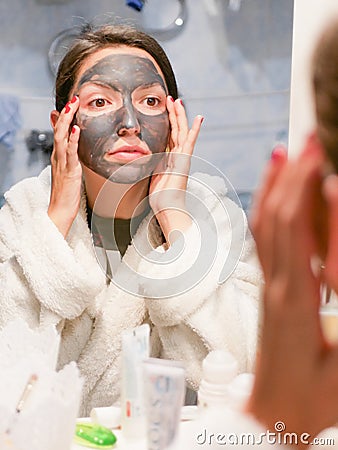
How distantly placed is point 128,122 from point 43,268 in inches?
8.9

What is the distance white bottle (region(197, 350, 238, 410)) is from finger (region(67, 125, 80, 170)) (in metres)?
0.34

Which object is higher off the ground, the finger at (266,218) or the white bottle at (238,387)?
the finger at (266,218)

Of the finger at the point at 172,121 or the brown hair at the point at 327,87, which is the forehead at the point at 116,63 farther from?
the brown hair at the point at 327,87

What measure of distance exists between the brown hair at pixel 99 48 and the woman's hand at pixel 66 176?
0.13 feet

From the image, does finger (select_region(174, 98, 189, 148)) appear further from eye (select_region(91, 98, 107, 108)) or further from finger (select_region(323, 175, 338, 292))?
finger (select_region(323, 175, 338, 292))

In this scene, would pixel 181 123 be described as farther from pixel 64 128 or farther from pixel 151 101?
pixel 64 128

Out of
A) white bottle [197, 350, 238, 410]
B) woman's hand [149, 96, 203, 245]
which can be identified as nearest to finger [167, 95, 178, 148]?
woman's hand [149, 96, 203, 245]

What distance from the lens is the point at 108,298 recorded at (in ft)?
3.01

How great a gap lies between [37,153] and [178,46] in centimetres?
27

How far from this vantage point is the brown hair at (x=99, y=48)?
0.92 meters

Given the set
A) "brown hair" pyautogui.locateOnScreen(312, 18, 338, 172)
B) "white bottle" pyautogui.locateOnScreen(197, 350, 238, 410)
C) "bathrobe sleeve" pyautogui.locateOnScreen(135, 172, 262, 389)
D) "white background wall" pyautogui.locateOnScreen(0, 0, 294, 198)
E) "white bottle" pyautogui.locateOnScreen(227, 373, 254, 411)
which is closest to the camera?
"brown hair" pyautogui.locateOnScreen(312, 18, 338, 172)

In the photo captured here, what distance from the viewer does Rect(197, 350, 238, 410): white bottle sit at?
71 centimetres

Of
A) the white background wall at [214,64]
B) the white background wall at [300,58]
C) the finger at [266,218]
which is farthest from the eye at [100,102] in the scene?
the finger at [266,218]

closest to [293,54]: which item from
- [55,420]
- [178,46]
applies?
[178,46]
